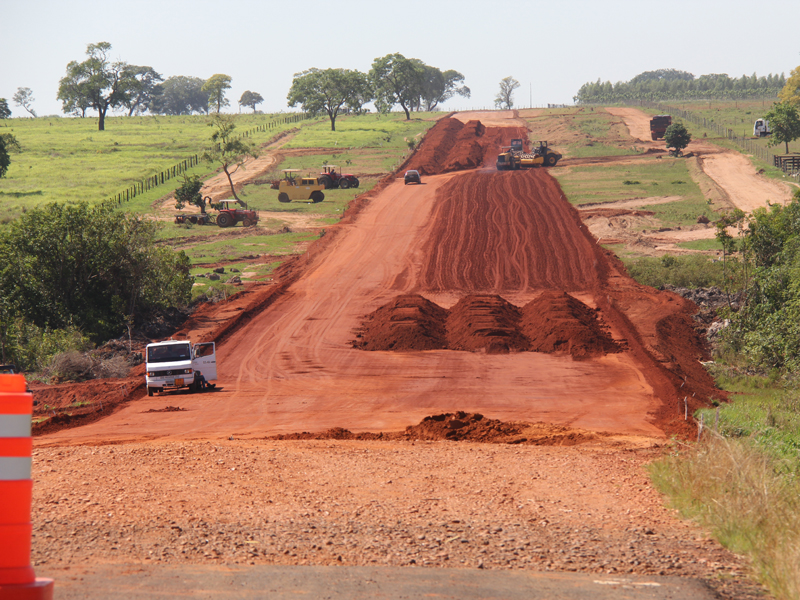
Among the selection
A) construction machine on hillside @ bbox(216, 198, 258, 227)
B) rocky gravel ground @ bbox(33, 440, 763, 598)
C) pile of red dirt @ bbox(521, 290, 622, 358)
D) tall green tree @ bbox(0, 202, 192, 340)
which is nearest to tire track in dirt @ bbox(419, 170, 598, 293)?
pile of red dirt @ bbox(521, 290, 622, 358)

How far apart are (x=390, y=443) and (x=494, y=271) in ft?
79.0

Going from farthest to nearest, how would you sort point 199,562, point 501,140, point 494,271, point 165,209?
1. point 501,140
2. point 165,209
3. point 494,271
4. point 199,562

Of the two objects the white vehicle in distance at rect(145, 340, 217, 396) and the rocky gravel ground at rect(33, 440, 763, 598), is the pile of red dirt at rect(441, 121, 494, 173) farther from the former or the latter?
the rocky gravel ground at rect(33, 440, 763, 598)

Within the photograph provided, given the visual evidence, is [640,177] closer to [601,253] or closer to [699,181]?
[699,181]

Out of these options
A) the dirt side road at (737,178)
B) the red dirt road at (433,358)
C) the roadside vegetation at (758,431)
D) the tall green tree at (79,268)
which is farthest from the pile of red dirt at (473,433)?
the dirt side road at (737,178)

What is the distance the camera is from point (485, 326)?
1073 inches

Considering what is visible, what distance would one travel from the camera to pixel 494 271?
37906 millimetres

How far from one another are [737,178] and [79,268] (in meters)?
51.9

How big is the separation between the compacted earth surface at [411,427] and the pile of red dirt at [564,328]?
10cm

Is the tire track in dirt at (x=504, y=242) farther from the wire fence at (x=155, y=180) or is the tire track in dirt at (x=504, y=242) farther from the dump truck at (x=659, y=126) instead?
the dump truck at (x=659, y=126)

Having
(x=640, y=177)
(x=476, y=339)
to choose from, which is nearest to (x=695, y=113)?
(x=640, y=177)

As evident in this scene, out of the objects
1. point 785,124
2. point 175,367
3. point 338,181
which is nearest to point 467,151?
point 338,181

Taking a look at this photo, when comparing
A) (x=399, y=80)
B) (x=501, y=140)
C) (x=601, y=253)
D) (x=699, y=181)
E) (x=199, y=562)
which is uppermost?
(x=399, y=80)

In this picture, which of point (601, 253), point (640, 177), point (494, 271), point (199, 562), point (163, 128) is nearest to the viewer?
point (199, 562)
